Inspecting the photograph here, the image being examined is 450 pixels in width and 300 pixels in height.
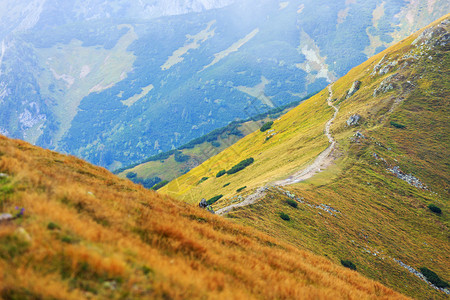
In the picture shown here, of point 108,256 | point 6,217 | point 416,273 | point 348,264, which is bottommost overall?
point 416,273

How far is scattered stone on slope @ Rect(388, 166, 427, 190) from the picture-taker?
42500mm

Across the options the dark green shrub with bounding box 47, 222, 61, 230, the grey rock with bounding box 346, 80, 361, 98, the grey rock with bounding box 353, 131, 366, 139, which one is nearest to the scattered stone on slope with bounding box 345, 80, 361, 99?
the grey rock with bounding box 346, 80, 361, 98

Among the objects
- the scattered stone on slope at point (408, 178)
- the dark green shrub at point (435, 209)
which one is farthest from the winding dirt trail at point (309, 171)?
the dark green shrub at point (435, 209)

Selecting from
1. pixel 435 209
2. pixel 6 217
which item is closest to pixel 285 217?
pixel 6 217

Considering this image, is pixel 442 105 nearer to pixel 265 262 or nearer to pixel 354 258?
pixel 354 258

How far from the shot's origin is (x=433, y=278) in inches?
1069

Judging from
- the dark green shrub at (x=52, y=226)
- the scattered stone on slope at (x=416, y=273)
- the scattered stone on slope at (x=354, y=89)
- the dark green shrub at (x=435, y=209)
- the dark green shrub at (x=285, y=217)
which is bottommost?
the dark green shrub at (x=435, y=209)

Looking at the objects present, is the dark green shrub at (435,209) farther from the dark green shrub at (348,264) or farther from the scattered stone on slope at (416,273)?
the dark green shrub at (348,264)

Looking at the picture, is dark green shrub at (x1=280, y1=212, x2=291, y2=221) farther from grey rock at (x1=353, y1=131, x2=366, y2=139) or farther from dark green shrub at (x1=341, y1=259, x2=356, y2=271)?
grey rock at (x1=353, y1=131, x2=366, y2=139)

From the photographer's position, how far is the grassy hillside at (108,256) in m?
4.79

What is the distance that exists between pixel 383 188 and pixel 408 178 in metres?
7.82

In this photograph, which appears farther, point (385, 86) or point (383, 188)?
point (385, 86)

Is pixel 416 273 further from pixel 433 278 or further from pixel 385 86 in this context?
pixel 385 86

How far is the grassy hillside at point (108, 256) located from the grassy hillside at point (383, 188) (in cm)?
1521
